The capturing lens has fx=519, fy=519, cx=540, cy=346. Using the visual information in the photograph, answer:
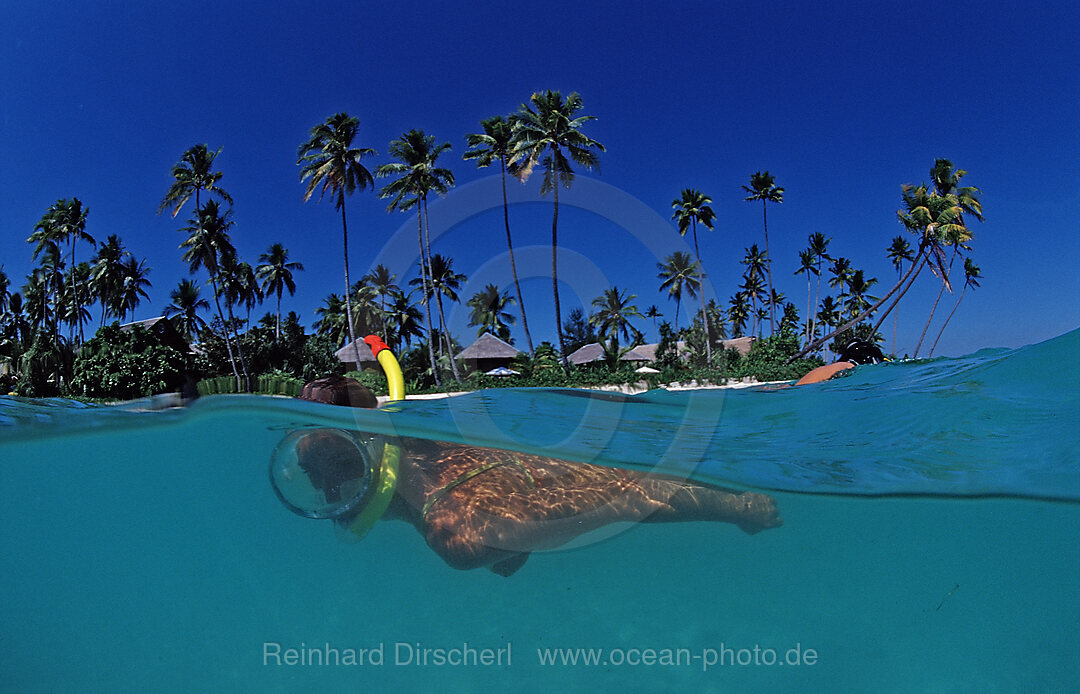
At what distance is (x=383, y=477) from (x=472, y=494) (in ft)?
4.48

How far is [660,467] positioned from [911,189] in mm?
42101

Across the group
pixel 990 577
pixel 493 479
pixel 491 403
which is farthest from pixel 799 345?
pixel 493 479

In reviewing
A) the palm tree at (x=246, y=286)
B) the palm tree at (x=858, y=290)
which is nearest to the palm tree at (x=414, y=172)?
the palm tree at (x=246, y=286)

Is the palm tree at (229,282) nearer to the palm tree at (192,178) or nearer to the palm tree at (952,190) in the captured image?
the palm tree at (192,178)

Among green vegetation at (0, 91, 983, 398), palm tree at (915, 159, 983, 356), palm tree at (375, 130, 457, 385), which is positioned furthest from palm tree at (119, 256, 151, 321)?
palm tree at (915, 159, 983, 356)

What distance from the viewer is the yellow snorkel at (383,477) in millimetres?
5610

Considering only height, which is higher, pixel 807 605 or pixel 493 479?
pixel 493 479

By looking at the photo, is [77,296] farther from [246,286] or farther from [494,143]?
[494,143]

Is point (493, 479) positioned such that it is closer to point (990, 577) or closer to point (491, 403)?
point (491, 403)

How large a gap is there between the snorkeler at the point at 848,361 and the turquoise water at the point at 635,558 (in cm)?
138

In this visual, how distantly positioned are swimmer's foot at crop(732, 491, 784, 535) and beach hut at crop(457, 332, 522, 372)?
3301cm

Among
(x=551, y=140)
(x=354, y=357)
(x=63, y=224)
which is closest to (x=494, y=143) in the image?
(x=551, y=140)

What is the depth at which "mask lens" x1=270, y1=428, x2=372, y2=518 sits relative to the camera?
560 centimetres

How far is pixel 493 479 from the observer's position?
211 inches
